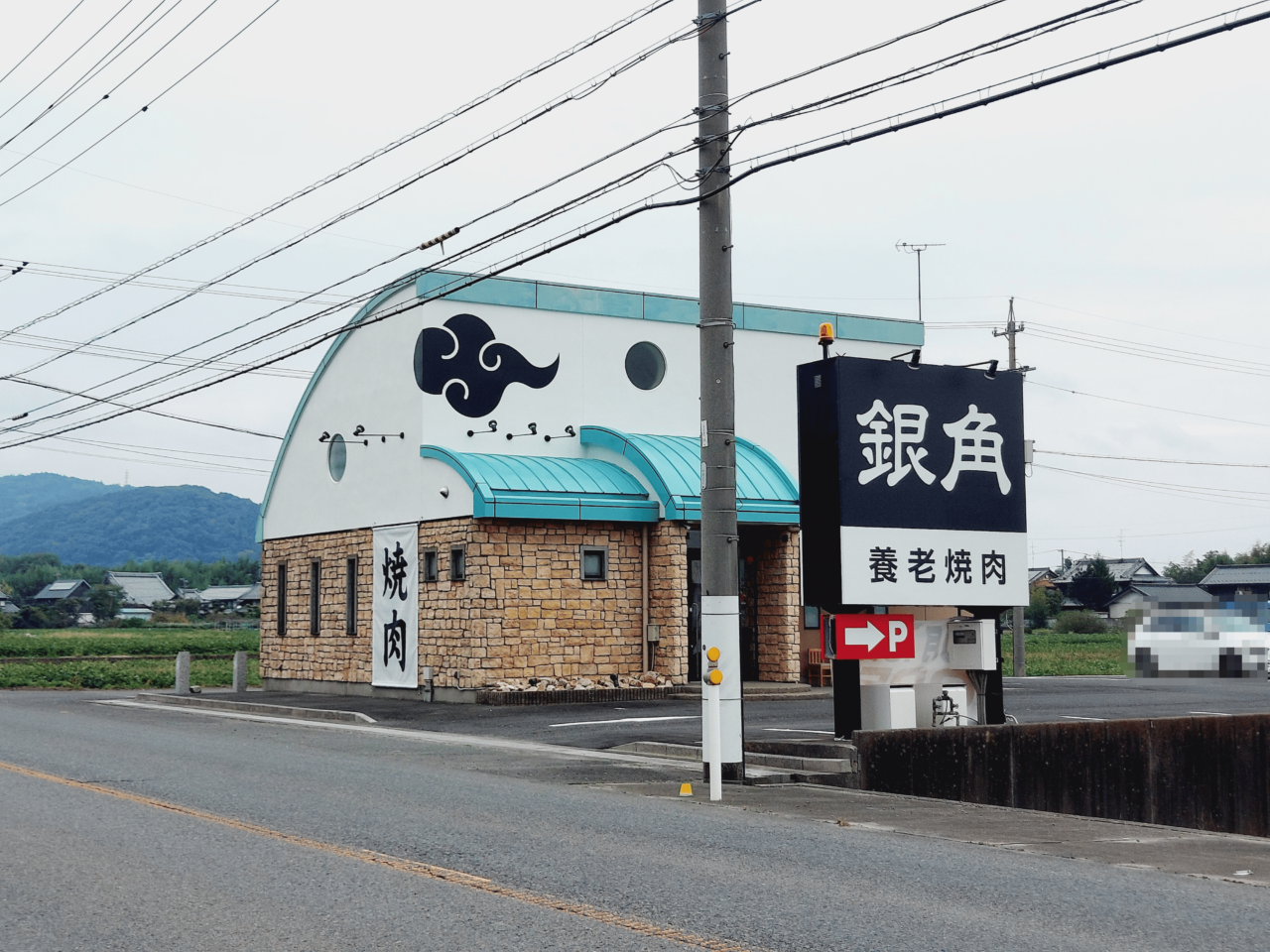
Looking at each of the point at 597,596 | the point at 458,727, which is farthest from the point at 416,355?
the point at 458,727

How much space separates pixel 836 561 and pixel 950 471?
6.42 ft

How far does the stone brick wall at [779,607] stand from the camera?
2672 cm

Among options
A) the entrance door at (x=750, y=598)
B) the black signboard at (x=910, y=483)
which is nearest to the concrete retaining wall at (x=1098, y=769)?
the black signboard at (x=910, y=483)

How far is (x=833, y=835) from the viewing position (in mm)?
9633

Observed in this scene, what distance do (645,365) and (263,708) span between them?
1063cm

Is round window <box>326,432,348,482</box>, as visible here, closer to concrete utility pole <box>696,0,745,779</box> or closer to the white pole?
concrete utility pole <box>696,0,745,779</box>

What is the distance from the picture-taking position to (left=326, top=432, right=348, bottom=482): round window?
29.1 meters

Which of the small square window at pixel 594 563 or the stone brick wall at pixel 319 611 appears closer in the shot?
the small square window at pixel 594 563

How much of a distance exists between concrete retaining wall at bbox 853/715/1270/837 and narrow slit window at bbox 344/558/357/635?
55.7 ft

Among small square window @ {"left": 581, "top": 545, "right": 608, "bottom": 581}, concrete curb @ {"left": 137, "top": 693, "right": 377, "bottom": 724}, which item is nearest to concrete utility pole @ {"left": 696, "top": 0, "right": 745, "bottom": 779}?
concrete curb @ {"left": 137, "top": 693, "right": 377, "bottom": 724}

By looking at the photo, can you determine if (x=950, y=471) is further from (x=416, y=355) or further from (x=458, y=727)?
(x=416, y=355)

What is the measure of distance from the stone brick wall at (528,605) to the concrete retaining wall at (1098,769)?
11.6 m

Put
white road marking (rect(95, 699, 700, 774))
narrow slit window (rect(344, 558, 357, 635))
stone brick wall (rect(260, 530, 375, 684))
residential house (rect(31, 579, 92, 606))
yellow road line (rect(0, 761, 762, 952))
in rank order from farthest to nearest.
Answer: residential house (rect(31, 579, 92, 606)), narrow slit window (rect(344, 558, 357, 635)), stone brick wall (rect(260, 530, 375, 684)), white road marking (rect(95, 699, 700, 774)), yellow road line (rect(0, 761, 762, 952))

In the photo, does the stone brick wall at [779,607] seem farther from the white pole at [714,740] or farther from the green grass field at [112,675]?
the green grass field at [112,675]
